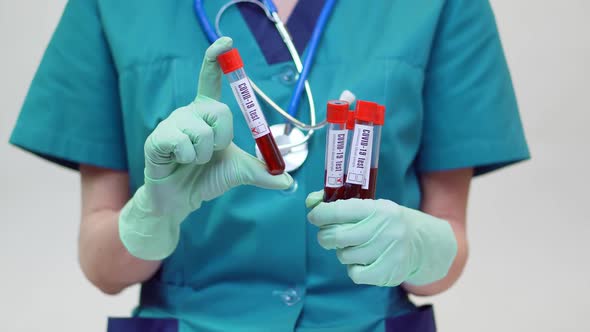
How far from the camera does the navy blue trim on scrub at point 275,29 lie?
2.80 feet

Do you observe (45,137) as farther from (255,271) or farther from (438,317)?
(438,317)

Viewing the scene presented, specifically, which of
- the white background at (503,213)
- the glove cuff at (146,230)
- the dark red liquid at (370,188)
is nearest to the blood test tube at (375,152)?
the dark red liquid at (370,188)

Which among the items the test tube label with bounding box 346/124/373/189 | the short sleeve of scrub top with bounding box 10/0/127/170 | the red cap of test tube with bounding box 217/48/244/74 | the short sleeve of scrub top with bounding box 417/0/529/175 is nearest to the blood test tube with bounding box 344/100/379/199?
the test tube label with bounding box 346/124/373/189

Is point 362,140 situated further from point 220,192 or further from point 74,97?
point 74,97

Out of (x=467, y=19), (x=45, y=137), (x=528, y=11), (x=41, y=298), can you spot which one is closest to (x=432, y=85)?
(x=467, y=19)

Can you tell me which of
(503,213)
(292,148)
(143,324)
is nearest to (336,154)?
(292,148)

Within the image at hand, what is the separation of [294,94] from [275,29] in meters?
0.10

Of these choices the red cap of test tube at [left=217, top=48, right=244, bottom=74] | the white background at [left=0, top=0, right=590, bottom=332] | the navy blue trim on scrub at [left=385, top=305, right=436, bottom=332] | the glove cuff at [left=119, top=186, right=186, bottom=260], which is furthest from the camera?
the white background at [left=0, top=0, right=590, bottom=332]

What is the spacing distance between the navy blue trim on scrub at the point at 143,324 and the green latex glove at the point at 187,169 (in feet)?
0.32

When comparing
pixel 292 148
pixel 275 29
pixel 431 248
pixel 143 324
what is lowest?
pixel 143 324

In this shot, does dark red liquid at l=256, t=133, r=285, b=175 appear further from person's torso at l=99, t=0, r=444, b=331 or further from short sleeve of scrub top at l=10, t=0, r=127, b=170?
short sleeve of scrub top at l=10, t=0, r=127, b=170

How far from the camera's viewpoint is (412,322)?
90cm

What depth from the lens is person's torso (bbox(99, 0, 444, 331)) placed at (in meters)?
0.83

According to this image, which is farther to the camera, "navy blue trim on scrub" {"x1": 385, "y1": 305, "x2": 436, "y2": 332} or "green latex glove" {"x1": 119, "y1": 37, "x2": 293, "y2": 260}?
"navy blue trim on scrub" {"x1": 385, "y1": 305, "x2": 436, "y2": 332}
